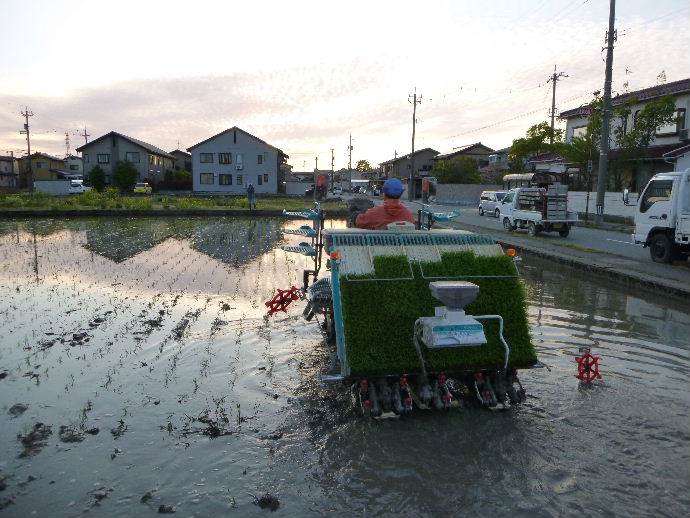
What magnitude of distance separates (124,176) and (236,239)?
3391cm

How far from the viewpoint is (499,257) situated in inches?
191

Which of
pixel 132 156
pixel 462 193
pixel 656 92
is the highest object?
pixel 656 92

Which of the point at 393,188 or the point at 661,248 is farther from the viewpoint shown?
the point at 661,248

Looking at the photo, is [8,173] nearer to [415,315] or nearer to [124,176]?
[124,176]

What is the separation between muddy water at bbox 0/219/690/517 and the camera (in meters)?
3.49

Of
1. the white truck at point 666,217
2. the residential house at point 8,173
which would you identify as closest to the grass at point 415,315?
the white truck at point 666,217

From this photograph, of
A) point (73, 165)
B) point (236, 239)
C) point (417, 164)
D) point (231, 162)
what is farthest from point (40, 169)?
point (236, 239)

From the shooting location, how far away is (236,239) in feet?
58.4

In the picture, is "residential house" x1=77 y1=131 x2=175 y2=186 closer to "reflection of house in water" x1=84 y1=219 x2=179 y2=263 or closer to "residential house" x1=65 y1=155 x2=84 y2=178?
"residential house" x1=65 y1=155 x2=84 y2=178

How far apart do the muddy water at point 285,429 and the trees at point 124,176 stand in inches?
1659

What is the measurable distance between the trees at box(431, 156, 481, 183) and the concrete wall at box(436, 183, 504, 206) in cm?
320

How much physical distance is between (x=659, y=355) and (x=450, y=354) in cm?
350

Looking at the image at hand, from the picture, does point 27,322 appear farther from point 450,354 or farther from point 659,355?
point 659,355

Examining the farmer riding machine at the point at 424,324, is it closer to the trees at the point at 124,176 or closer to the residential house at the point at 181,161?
the trees at the point at 124,176
